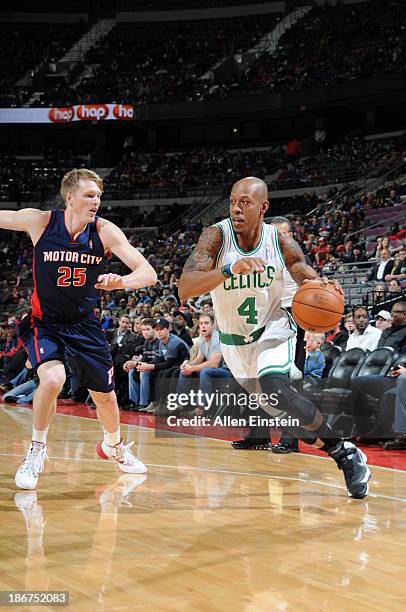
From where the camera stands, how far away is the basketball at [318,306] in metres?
4.99

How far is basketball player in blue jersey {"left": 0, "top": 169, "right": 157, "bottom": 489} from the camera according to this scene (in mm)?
5363

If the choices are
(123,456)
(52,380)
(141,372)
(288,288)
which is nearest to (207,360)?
(141,372)

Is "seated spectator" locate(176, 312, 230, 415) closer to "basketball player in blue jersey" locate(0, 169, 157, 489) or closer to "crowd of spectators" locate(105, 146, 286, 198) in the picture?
"basketball player in blue jersey" locate(0, 169, 157, 489)

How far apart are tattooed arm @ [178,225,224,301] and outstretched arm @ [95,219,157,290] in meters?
0.24

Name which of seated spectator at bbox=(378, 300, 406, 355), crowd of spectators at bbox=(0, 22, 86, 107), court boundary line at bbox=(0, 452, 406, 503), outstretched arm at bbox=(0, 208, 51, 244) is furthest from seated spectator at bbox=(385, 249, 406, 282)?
crowd of spectators at bbox=(0, 22, 86, 107)

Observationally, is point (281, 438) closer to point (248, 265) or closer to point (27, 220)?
point (27, 220)

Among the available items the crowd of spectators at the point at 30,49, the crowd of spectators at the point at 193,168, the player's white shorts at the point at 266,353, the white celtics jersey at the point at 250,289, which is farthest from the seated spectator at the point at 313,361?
the crowd of spectators at the point at 30,49

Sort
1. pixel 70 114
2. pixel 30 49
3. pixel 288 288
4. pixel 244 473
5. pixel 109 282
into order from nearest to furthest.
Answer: pixel 109 282 → pixel 244 473 → pixel 288 288 → pixel 70 114 → pixel 30 49

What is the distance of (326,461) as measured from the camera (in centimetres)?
687

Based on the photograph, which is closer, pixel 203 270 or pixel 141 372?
pixel 203 270

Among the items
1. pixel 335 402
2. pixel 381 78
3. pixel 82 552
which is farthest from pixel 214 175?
pixel 82 552

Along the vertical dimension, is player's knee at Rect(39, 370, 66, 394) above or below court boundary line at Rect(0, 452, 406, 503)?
above

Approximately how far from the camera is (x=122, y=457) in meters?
6.04

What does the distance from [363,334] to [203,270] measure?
4444 mm
